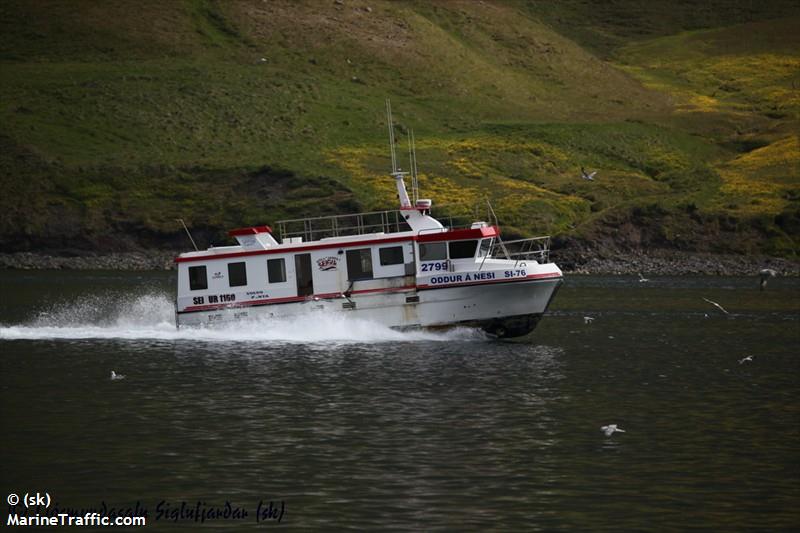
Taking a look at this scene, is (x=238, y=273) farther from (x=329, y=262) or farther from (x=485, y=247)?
(x=485, y=247)

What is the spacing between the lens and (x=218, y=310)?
169 ft

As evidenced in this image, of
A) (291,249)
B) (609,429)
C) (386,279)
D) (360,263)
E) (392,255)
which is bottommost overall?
(609,429)

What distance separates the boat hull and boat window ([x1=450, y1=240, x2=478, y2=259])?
1283 millimetres

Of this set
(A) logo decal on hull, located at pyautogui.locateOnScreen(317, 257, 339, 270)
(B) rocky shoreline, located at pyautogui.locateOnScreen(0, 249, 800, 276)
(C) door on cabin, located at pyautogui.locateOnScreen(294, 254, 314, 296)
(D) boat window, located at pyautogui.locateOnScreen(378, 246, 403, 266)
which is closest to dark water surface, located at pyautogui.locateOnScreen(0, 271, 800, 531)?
(C) door on cabin, located at pyautogui.locateOnScreen(294, 254, 314, 296)

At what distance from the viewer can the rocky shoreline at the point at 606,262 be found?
122875 mm

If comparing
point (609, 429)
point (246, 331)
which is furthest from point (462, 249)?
point (609, 429)

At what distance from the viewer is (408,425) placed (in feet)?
102

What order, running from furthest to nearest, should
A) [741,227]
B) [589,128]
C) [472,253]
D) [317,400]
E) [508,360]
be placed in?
[589,128]
[741,227]
[472,253]
[508,360]
[317,400]

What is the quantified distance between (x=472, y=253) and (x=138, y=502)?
2807 cm

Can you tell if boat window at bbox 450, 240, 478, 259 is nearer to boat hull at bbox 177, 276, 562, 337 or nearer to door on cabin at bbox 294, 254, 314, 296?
boat hull at bbox 177, 276, 562, 337

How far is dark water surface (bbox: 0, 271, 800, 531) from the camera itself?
23.5 metres

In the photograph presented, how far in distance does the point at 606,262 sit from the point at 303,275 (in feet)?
261

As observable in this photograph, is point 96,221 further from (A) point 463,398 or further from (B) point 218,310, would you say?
(A) point 463,398

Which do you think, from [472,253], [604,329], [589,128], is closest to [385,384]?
[472,253]
